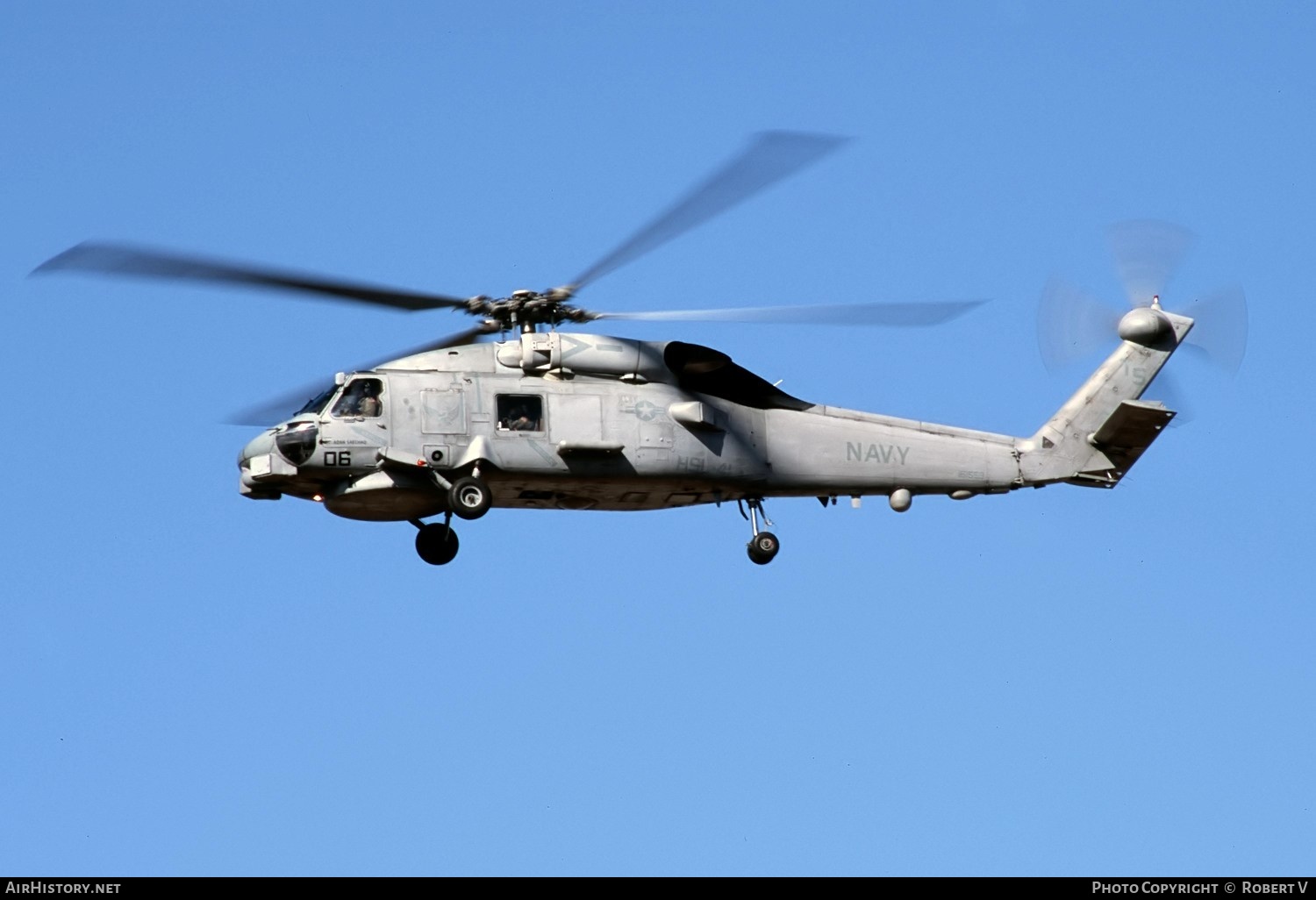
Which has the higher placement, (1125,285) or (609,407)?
(1125,285)

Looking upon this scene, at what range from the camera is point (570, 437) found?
28578mm

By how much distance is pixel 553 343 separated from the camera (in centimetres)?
2888

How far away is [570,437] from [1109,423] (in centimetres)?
822

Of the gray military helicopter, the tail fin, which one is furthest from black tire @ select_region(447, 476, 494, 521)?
the tail fin

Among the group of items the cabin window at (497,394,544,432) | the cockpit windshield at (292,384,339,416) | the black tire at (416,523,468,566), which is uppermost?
the cockpit windshield at (292,384,339,416)

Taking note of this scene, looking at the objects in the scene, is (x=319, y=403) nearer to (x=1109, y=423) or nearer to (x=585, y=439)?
(x=585, y=439)

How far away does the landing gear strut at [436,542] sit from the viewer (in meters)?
29.1

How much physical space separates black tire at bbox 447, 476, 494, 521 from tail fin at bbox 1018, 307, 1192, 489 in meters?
7.90

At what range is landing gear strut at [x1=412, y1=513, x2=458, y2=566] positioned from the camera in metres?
29.1

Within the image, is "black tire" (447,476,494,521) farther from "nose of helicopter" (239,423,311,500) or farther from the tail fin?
the tail fin

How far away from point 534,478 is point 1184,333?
34.1ft

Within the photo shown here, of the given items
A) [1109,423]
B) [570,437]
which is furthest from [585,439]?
[1109,423]
